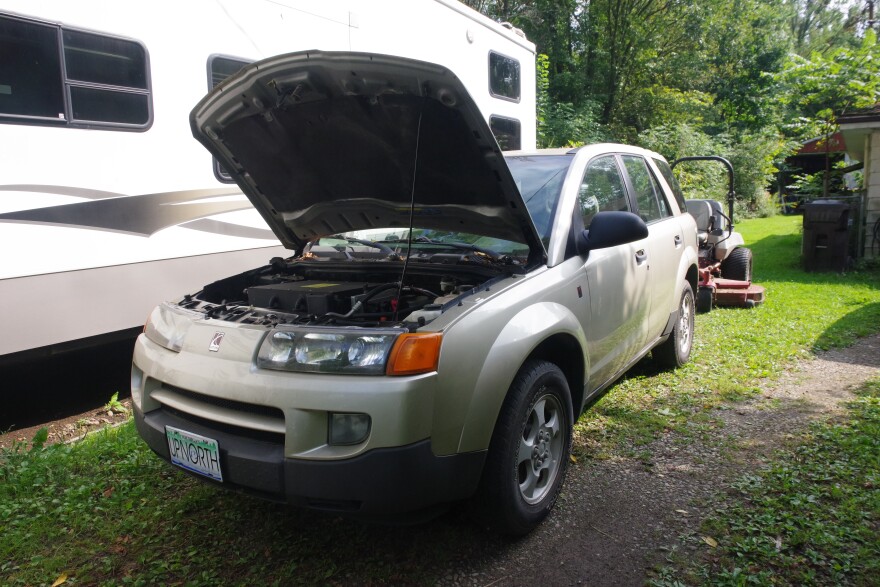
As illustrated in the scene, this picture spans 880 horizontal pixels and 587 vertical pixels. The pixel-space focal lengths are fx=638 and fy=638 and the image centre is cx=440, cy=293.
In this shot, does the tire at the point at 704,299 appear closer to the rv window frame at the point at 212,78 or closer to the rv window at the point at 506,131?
the rv window at the point at 506,131

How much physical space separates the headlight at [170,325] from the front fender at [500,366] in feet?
4.40

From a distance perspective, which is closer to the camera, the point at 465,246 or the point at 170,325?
the point at 170,325

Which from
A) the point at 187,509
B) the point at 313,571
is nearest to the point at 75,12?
the point at 187,509

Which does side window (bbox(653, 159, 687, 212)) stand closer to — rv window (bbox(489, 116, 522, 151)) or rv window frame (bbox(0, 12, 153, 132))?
rv window (bbox(489, 116, 522, 151))

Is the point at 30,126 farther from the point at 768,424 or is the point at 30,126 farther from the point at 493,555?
the point at 768,424

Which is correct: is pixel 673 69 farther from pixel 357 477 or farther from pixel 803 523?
pixel 357 477

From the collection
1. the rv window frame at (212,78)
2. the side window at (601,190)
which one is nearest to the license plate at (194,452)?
the side window at (601,190)

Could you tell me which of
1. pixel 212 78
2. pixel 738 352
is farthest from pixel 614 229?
pixel 212 78

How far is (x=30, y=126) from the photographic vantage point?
14.3 feet

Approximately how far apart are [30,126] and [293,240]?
1991 millimetres

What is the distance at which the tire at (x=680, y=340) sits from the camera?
5.22 m

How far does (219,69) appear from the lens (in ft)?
18.3

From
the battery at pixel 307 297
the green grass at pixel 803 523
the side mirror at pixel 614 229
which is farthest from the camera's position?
the side mirror at pixel 614 229

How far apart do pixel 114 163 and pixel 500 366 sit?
12.2 feet
